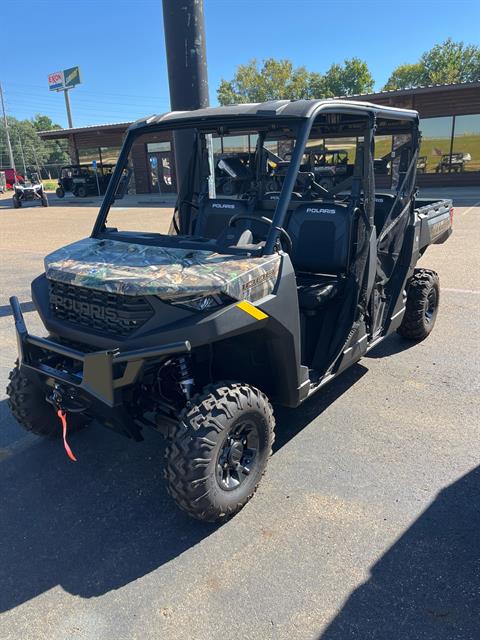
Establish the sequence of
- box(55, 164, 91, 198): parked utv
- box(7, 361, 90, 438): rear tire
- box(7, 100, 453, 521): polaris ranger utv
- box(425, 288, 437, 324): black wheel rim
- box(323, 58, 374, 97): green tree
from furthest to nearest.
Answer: box(323, 58, 374, 97): green tree → box(55, 164, 91, 198): parked utv → box(425, 288, 437, 324): black wheel rim → box(7, 361, 90, 438): rear tire → box(7, 100, 453, 521): polaris ranger utv

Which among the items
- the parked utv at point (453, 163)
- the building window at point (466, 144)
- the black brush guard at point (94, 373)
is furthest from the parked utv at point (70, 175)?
the black brush guard at point (94, 373)

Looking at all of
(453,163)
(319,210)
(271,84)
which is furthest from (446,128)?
(271,84)

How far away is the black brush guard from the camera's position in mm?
2434

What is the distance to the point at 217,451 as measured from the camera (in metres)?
2.61

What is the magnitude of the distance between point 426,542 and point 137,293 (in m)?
1.88

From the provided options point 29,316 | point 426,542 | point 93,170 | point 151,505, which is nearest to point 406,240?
point 426,542

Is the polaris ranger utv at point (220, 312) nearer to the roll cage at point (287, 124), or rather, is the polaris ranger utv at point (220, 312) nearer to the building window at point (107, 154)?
the roll cage at point (287, 124)

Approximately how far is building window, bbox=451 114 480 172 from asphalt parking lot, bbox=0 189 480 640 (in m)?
19.8

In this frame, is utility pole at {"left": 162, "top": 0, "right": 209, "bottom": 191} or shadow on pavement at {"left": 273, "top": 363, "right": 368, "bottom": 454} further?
utility pole at {"left": 162, "top": 0, "right": 209, "bottom": 191}

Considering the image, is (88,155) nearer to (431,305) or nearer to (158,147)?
(158,147)

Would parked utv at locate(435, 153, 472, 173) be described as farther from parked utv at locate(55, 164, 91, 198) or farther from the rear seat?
parked utv at locate(55, 164, 91, 198)

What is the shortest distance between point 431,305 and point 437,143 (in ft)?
61.6

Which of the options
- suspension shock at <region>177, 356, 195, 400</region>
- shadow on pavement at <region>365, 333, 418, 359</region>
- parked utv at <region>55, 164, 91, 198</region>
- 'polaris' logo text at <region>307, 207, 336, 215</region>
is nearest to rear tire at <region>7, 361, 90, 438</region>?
suspension shock at <region>177, 356, 195, 400</region>

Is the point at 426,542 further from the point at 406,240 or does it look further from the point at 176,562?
the point at 406,240
